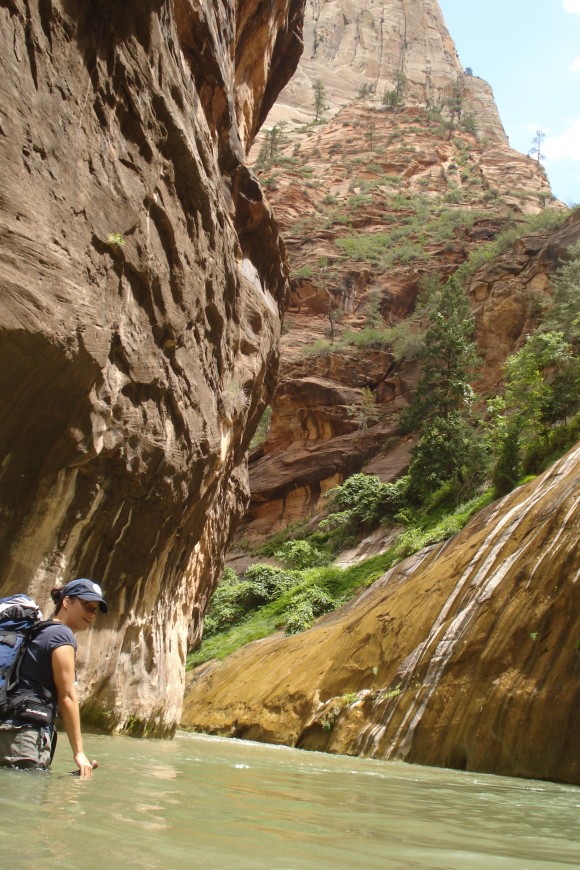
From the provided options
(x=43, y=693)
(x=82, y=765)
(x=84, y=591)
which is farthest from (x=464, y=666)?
(x=43, y=693)

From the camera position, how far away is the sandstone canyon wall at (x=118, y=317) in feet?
24.1

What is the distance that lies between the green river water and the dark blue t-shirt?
477mm

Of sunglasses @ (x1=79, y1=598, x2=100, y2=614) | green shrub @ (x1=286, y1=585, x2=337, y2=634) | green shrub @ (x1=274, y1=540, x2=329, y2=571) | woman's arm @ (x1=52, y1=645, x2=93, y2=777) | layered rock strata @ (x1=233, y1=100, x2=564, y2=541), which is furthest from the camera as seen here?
layered rock strata @ (x1=233, y1=100, x2=564, y2=541)

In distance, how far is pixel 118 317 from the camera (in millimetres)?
8828

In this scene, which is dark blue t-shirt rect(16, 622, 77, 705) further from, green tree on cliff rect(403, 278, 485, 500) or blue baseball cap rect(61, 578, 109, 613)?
green tree on cliff rect(403, 278, 485, 500)

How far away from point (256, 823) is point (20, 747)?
161 centimetres

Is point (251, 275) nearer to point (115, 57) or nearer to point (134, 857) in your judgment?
point (115, 57)

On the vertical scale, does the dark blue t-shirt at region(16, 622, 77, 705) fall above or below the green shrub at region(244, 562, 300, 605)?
below

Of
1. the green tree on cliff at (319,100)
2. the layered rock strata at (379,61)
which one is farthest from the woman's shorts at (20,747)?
the green tree on cliff at (319,100)

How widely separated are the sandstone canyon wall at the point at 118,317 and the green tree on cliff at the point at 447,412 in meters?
17.6

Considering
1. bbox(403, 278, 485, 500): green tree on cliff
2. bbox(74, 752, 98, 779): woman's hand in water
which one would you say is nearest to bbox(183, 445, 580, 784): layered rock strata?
bbox(74, 752, 98, 779): woman's hand in water

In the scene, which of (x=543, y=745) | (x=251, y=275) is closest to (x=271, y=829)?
(x=543, y=745)

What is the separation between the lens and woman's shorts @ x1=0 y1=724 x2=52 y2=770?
4.19 meters

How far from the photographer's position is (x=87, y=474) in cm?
887
